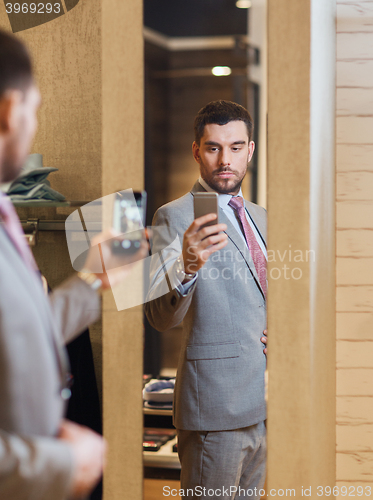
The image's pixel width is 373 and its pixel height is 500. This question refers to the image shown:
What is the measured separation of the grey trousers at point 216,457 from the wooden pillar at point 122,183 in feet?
1.34

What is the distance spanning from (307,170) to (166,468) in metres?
0.97

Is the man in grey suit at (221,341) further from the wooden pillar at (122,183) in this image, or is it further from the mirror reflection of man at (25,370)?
the mirror reflection of man at (25,370)

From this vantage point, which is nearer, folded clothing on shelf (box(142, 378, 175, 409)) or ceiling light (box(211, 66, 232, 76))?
folded clothing on shelf (box(142, 378, 175, 409))

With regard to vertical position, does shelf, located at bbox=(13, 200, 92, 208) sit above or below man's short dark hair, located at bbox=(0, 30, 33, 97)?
below

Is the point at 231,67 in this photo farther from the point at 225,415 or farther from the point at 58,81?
the point at 225,415

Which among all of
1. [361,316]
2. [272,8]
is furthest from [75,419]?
[272,8]

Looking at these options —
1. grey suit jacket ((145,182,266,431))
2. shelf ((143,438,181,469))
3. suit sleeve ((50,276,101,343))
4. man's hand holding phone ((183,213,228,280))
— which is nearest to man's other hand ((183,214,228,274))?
man's hand holding phone ((183,213,228,280))

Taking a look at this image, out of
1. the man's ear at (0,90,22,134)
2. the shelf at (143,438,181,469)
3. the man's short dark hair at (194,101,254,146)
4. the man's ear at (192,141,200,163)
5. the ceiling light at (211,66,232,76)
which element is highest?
the ceiling light at (211,66,232,76)

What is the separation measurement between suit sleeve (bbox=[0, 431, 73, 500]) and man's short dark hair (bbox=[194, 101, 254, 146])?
110cm

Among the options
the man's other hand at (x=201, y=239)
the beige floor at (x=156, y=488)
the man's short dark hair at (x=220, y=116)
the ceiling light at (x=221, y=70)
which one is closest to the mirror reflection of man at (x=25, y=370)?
the beige floor at (x=156, y=488)

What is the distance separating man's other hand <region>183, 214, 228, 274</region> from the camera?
50.6 inches

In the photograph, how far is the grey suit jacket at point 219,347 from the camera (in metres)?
1.43

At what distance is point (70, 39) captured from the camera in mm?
1676

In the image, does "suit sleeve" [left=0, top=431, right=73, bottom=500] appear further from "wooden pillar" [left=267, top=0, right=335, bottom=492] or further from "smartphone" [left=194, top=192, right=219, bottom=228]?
"smartphone" [left=194, top=192, right=219, bottom=228]
